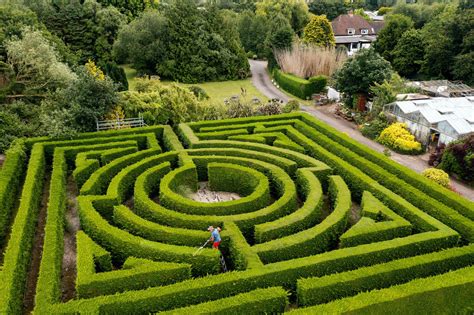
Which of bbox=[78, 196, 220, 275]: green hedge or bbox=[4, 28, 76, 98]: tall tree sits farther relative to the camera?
bbox=[4, 28, 76, 98]: tall tree

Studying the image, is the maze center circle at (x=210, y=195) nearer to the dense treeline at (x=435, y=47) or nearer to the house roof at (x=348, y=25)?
the dense treeline at (x=435, y=47)

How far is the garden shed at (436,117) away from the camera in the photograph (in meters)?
30.0

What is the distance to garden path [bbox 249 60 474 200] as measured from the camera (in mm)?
26609

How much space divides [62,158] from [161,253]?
1229 cm

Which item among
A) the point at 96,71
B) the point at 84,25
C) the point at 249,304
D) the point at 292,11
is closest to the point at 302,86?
the point at 96,71

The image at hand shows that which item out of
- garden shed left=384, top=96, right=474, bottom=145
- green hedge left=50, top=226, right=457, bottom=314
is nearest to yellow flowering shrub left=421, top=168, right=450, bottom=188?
garden shed left=384, top=96, right=474, bottom=145

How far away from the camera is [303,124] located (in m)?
30.6

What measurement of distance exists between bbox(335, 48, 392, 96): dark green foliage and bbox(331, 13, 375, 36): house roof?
136 ft

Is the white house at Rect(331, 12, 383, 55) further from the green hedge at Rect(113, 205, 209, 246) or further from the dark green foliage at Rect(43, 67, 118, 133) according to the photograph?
the green hedge at Rect(113, 205, 209, 246)

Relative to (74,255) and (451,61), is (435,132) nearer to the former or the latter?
(451,61)

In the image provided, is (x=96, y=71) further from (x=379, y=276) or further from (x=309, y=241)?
(x=379, y=276)

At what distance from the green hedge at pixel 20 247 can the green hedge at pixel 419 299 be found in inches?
394

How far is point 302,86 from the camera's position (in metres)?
48.2

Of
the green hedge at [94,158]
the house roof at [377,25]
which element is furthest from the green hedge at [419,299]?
the house roof at [377,25]
